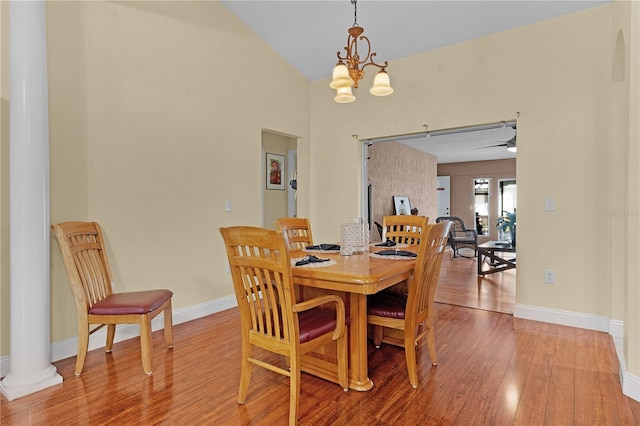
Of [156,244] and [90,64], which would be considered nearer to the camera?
[90,64]

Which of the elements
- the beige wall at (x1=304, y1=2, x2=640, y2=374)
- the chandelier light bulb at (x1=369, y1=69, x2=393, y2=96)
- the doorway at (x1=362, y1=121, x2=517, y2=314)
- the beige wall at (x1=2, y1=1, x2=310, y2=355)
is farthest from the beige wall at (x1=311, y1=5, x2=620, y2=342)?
the beige wall at (x1=2, y1=1, x2=310, y2=355)

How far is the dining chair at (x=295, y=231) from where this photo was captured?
3071 millimetres

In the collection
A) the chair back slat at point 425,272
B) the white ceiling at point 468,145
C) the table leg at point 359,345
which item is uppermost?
the white ceiling at point 468,145

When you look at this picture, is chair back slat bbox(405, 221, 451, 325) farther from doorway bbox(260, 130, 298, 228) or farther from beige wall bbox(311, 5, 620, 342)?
doorway bbox(260, 130, 298, 228)

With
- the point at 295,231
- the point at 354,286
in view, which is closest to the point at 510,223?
the point at 295,231

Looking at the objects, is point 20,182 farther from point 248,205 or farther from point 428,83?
point 428,83

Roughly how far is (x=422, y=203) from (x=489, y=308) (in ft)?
17.6

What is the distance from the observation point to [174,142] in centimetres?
341

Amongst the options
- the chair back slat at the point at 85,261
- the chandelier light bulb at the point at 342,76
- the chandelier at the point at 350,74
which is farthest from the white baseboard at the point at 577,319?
the chair back slat at the point at 85,261

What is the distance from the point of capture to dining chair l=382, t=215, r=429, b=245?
128 inches

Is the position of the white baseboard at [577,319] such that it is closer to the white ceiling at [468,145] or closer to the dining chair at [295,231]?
the dining chair at [295,231]

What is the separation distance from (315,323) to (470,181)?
Answer: 987 centimetres

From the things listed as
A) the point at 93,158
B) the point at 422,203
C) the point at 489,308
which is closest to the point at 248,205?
the point at 93,158

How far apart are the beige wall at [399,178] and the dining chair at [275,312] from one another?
4606 millimetres
